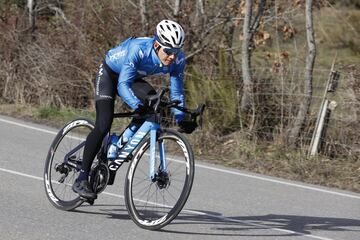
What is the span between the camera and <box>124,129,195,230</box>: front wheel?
7.31 meters

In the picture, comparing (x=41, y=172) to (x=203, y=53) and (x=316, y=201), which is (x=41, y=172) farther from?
(x=203, y=53)

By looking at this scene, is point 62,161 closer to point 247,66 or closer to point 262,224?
point 262,224

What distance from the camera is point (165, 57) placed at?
7.57m

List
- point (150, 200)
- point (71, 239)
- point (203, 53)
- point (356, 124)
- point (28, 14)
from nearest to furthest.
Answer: point (71, 239) → point (150, 200) → point (356, 124) → point (203, 53) → point (28, 14)

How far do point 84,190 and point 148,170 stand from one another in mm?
688

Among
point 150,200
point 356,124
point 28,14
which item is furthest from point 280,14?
point 150,200

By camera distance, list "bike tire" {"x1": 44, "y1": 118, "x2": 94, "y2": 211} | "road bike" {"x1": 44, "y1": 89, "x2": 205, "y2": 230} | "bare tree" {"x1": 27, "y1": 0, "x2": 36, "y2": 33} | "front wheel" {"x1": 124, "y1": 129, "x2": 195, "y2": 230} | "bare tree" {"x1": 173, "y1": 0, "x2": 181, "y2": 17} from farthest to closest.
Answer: "bare tree" {"x1": 27, "y1": 0, "x2": 36, "y2": 33} → "bare tree" {"x1": 173, "y1": 0, "x2": 181, "y2": 17} → "bike tire" {"x1": 44, "y1": 118, "x2": 94, "y2": 211} → "road bike" {"x1": 44, "y1": 89, "x2": 205, "y2": 230} → "front wheel" {"x1": 124, "y1": 129, "x2": 195, "y2": 230}

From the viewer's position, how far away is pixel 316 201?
993cm

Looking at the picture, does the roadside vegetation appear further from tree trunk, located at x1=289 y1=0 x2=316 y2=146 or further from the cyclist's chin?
the cyclist's chin

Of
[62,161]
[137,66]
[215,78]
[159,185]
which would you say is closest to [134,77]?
[137,66]

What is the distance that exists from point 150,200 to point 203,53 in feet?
23.8

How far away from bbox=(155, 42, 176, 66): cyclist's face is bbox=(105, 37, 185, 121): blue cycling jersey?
0.05 m

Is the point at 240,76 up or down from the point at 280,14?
down

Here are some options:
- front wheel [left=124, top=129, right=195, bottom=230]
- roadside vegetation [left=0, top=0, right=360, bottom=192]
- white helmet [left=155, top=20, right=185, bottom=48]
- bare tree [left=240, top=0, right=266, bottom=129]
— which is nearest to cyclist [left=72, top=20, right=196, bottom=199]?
white helmet [left=155, top=20, right=185, bottom=48]
